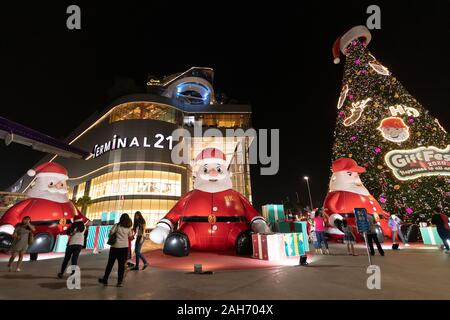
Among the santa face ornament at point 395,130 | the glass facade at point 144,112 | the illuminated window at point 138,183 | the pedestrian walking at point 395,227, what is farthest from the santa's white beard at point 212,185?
the glass facade at point 144,112

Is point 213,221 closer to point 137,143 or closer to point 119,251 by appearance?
point 119,251

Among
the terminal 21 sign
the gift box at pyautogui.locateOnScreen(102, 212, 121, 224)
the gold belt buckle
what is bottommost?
the gold belt buckle

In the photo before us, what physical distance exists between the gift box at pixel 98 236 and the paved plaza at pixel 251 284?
251 inches

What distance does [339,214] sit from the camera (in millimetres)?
11453

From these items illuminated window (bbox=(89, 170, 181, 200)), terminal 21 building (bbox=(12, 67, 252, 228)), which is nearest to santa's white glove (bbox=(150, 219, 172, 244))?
terminal 21 building (bbox=(12, 67, 252, 228))

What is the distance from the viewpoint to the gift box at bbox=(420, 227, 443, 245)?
10.8 meters

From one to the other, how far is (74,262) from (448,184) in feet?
55.6

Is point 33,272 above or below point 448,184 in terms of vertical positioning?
below

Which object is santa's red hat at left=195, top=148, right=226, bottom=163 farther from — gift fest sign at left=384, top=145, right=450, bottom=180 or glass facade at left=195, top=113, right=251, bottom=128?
Result: glass facade at left=195, top=113, right=251, bottom=128

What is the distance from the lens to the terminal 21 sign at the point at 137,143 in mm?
32531

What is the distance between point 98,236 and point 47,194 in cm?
310

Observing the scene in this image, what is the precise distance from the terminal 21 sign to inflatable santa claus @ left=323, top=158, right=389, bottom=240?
83.5ft
